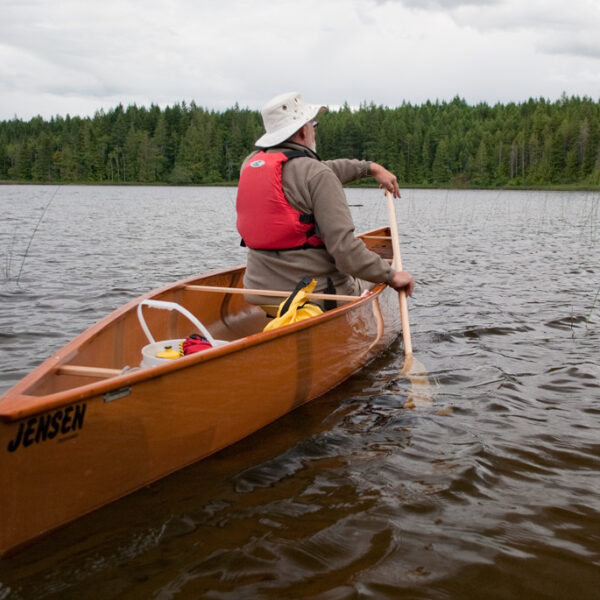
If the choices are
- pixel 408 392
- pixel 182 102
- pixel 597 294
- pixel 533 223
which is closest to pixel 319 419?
pixel 408 392

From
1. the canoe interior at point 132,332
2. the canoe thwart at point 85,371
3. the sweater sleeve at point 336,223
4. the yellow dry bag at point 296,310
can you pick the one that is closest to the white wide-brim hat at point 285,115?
the sweater sleeve at point 336,223

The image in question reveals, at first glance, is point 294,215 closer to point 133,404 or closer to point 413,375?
point 413,375

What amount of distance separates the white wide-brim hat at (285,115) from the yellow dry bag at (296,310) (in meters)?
1.09

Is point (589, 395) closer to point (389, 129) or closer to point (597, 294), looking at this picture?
point (597, 294)

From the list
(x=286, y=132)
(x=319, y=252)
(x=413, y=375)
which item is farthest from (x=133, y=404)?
(x=413, y=375)

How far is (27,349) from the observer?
5.64m

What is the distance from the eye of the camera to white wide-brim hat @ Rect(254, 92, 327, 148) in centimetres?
452

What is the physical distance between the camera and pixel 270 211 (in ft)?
14.6

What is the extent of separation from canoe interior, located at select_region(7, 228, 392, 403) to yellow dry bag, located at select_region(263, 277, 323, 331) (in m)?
0.95

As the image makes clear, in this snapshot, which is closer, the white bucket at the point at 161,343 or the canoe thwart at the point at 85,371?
the canoe thwart at the point at 85,371

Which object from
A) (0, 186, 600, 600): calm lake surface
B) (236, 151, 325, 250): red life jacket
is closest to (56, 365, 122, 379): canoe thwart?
(0, 186, 600, 600): calm lake surface

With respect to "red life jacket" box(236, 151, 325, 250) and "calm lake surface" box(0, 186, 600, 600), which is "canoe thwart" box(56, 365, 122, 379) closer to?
"calm lake surface" box(0, 186, 600, 600)

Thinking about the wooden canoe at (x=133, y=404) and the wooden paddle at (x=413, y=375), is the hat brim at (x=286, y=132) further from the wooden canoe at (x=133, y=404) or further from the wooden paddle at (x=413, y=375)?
the wooden paddle at (x=413, y=375)

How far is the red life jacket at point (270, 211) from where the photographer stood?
4.38 metres
